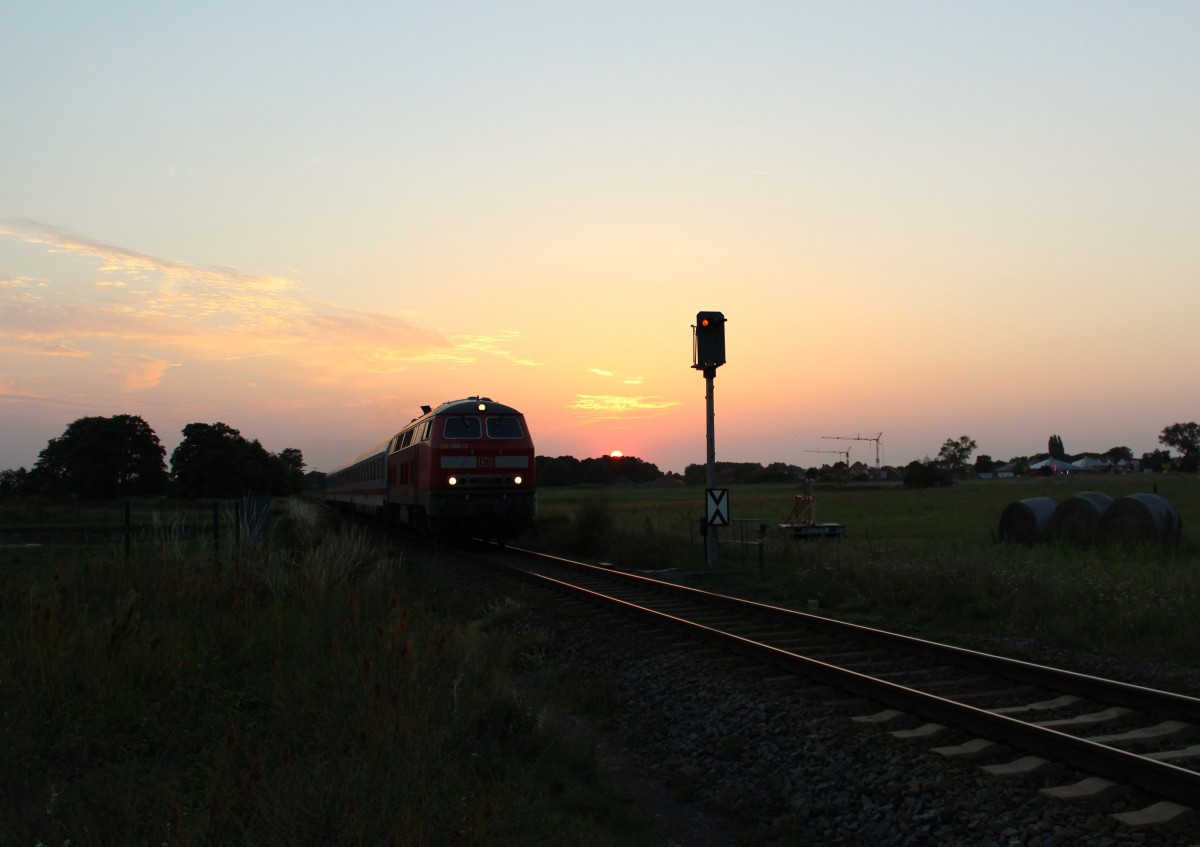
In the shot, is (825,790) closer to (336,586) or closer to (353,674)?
(353,674)

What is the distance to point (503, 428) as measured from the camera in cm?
2208

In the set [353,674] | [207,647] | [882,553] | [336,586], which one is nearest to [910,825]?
[353,674]

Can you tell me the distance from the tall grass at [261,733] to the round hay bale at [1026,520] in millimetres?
15814

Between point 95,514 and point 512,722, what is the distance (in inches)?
1747

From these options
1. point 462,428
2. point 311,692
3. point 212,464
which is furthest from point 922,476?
point 311,692

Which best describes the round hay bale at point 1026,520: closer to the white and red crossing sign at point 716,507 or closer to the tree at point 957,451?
the white and red crossing sign at point 716,507

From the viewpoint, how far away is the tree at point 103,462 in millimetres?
78000

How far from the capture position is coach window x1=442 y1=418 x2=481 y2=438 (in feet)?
69.8

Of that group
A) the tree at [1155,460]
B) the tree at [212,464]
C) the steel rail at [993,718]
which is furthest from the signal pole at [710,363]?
the tree at [1155,460]

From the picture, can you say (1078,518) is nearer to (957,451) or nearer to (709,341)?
(709,341)

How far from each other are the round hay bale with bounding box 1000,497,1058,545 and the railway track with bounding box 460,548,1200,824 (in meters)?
12.8

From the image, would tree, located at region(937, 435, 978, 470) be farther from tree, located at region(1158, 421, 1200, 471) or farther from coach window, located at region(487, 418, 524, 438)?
coach window, located at region(487, 418, 524, 438)

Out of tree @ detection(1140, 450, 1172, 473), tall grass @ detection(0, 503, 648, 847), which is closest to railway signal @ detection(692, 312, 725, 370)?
tall grass @ detection(0, 503, 648, 847)

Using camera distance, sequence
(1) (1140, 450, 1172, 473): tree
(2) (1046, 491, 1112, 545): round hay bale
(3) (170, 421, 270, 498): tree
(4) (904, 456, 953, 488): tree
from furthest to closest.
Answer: (1) (1140, 450, 1172, 473): tree, (4) (904, 456, 953, 488): tree, (3) (170, 421, 270, 498): tree, (2) (1046, 491, 1112, 545): round hay bale
